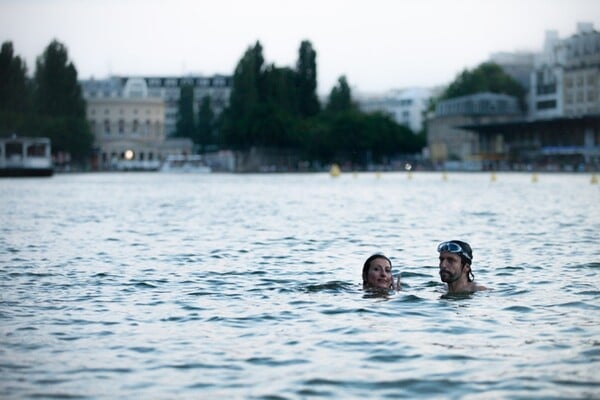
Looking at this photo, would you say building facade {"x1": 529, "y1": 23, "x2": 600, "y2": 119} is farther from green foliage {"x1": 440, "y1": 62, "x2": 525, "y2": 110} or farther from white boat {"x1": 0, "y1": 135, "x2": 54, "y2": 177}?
white boat {"x1": 0, "y1": 135, "x2": 54, "y2": 177}

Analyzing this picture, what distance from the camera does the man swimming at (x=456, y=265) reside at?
46.8ft

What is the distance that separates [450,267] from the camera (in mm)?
14703

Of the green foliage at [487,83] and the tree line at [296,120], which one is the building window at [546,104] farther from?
the tree line at [296,120]

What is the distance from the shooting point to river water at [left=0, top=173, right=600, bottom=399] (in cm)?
953

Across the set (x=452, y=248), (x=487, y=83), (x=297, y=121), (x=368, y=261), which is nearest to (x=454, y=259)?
(x=452, y=248)

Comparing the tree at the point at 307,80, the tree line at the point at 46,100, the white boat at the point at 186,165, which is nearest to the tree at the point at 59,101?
the tree line at the point at 46,100

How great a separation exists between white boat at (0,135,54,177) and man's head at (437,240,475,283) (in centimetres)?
10268

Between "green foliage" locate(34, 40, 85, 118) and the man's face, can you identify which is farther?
"green foliage" locate(34, 40, 85, 118)

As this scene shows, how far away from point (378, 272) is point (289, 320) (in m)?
2.17

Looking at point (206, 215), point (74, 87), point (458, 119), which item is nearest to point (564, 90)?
point (458, 119)

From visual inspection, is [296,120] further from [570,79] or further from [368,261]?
[368,261]

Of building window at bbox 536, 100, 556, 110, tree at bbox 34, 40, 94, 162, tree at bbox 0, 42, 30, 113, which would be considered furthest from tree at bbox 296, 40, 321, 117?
building window at bbox 536, 100, 556, 110

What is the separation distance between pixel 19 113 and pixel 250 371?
133142 mm

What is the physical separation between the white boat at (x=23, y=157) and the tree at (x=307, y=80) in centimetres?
3911
